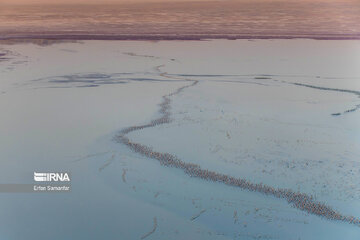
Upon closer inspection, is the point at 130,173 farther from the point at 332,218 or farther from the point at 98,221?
the point at 332,218

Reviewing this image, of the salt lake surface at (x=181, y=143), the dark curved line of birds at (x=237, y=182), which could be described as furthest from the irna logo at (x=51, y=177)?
the dark curved line of birds at (x=237, y=182)

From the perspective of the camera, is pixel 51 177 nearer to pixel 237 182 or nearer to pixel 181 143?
pixel 181 143

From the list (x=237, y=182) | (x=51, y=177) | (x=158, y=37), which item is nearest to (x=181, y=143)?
(x=237, y=182)

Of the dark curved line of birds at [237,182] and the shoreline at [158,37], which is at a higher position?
the shoreline at [158,37]

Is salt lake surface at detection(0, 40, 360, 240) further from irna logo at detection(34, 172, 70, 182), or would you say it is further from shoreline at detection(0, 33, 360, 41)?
shoreline at detection(0, 33, 360, 41)

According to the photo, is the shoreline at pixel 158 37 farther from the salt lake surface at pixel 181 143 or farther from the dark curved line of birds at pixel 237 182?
the dark curved line of birds at pixel 237 182

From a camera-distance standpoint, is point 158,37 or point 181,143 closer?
point 181,143
